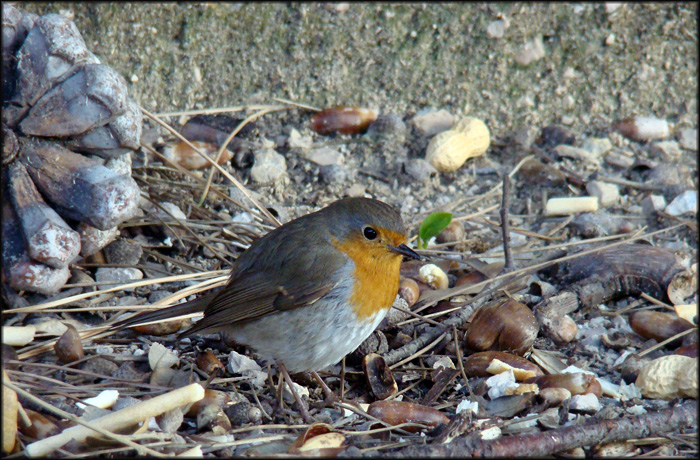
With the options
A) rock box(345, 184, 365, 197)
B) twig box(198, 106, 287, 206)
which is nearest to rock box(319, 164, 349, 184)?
rock box(345, 184, 365, 197)

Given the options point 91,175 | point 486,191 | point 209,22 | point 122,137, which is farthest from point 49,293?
point 486,191

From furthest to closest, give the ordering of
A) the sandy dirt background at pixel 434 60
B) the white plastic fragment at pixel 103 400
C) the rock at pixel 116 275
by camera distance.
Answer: the sandy dirt background at pixel 434 60, the rock at pixel 116 275, the white plastic fragment at pixel 103 400

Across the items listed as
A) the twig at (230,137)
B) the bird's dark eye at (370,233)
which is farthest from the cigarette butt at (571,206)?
the twig at (230,137)

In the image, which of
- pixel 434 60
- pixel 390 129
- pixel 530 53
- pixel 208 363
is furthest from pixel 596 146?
pixel 208 363

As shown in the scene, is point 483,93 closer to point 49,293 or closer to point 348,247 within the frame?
point 348,247

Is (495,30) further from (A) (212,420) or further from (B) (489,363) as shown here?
(A) (212,420)

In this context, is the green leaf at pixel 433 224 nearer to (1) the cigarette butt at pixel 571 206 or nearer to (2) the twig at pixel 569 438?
(1) the cigarette butt at pixel 571 206
